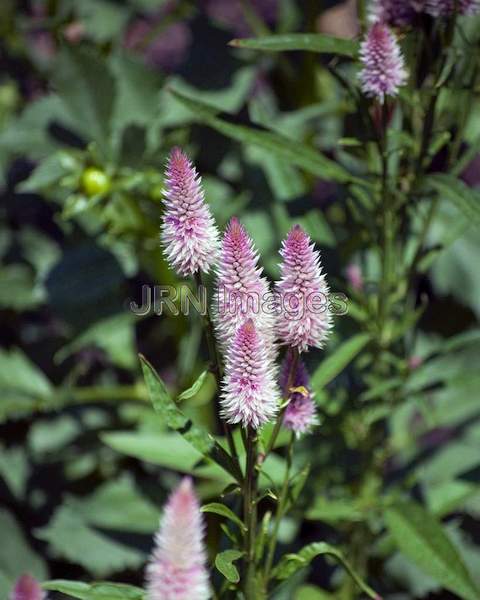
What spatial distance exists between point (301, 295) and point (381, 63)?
0.28 m

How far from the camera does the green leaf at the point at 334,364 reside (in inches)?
37.0

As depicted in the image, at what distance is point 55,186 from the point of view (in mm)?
1495

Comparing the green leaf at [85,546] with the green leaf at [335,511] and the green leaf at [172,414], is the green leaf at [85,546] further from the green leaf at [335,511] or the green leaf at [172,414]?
the green leaf at [172,414]

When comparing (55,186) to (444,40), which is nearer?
(444,40)

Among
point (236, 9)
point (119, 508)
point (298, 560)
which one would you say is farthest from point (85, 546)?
point (236, 9)

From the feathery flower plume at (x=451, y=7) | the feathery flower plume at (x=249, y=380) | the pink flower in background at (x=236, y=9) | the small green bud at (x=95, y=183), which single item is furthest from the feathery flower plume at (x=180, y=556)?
the pink flower in background at (x=236, y=9)

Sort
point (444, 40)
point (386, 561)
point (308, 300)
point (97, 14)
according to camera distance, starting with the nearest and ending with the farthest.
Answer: point (308, 300)
point (444, 40)
point (386, 561)
point (97, 14)

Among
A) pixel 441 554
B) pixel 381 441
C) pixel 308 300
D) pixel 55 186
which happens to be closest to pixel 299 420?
pixel 308 300

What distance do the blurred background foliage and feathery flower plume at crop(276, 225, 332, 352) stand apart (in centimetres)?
31

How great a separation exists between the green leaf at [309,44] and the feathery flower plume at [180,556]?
20.6 inches

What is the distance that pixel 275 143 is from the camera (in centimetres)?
106

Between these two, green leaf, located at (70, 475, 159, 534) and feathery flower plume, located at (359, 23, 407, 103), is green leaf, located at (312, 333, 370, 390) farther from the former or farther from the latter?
green leaf, located at (70, 475, 159, 534)

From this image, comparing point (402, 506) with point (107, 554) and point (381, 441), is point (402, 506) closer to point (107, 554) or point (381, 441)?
point (381, 441)

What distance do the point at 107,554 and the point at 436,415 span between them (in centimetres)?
56
